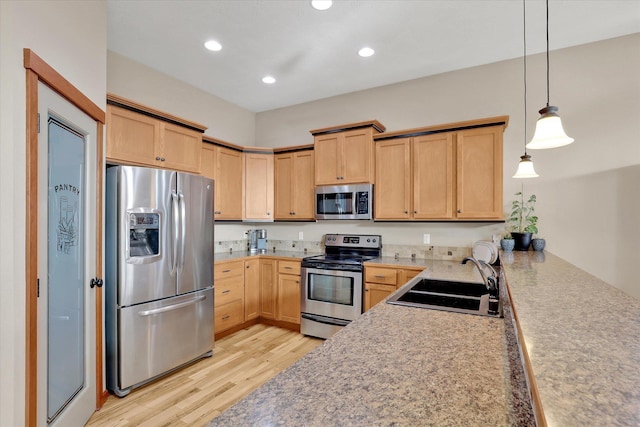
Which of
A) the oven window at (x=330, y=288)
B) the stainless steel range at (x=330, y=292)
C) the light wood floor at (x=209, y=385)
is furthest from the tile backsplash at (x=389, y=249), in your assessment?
the light wood floor at (x=209, y=385)

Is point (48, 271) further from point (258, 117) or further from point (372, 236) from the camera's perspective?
point (258, 117)

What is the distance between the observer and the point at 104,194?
7.86 feet

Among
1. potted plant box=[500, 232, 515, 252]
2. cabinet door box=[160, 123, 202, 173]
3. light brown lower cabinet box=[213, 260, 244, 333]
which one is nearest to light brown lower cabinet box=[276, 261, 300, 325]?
light brown lower cabinet box=[213, 260, 244, 333]

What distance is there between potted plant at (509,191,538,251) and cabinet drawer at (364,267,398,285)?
1188mm

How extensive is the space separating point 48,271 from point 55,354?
483mm

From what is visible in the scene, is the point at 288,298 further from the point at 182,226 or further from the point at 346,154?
the point at 346,154

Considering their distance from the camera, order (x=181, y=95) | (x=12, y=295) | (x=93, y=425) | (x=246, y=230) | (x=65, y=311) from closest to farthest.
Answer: (x=12, y=295) < (x=65, y=311) < (x=93, y=425) < (x=181, y=95) < (x=246, y=230)

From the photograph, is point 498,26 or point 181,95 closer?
point 498,26

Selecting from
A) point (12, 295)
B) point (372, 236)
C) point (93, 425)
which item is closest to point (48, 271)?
point (12, 295)

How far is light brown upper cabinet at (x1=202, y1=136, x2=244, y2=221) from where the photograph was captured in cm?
374

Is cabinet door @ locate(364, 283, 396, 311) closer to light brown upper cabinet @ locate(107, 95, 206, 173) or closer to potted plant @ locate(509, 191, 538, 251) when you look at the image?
potted plant @ locate(509, 191, 538, 251)

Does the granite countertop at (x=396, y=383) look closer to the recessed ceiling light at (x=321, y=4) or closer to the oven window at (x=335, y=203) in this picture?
the recessed ceiling light at (x=321, y=4)

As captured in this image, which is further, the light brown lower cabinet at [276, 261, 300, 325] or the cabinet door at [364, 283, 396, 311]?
the light brown lower cabinet at [276, 261, 300, 325]

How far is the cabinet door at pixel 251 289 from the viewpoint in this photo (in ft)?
12.7
